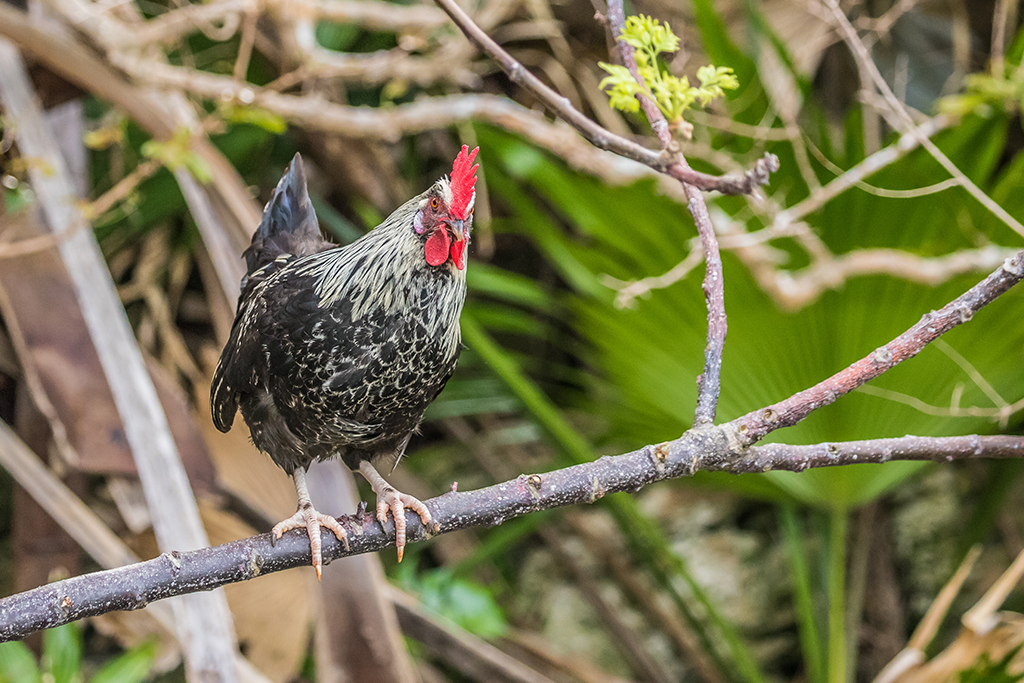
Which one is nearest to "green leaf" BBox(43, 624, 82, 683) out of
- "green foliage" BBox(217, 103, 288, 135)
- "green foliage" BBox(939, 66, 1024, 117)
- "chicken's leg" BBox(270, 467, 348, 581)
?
"chicken's leg" BBox(270, 467, 348, 581)

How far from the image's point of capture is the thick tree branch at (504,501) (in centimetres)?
102

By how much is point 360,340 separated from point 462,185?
0.26 m

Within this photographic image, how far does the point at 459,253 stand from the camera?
40.6 inches

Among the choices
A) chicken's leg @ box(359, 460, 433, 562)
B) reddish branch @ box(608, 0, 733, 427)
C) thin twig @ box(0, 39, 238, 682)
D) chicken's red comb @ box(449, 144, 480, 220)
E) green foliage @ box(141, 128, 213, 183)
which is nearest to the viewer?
chicken's red comb @ box(449, 144, 480, 220)

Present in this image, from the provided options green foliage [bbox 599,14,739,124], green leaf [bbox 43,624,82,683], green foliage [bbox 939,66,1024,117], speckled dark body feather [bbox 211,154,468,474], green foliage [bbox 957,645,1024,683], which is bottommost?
green foliage [bbox 957,645,1024,683]

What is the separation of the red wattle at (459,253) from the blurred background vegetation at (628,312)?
1.51ft

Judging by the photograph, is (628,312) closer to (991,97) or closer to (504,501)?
(991,97)

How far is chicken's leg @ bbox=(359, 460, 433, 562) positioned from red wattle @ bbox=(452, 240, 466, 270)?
361 millimetres

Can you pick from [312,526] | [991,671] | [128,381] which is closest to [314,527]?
[312,526]

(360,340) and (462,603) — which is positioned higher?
(360,340)

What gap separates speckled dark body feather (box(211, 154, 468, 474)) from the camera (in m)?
1.08

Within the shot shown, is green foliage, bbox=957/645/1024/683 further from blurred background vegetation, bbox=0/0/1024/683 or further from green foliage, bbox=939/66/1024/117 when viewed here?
green foliage, bbox=939/66/1024/117

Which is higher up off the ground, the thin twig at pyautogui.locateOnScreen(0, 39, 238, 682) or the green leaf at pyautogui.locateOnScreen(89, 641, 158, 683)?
the thin twig at pyautogui.locateOnScreen(0, 39, 238, 682)

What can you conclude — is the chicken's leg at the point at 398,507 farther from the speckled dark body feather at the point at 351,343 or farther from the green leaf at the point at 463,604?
the green leaf at the point at 463,604
